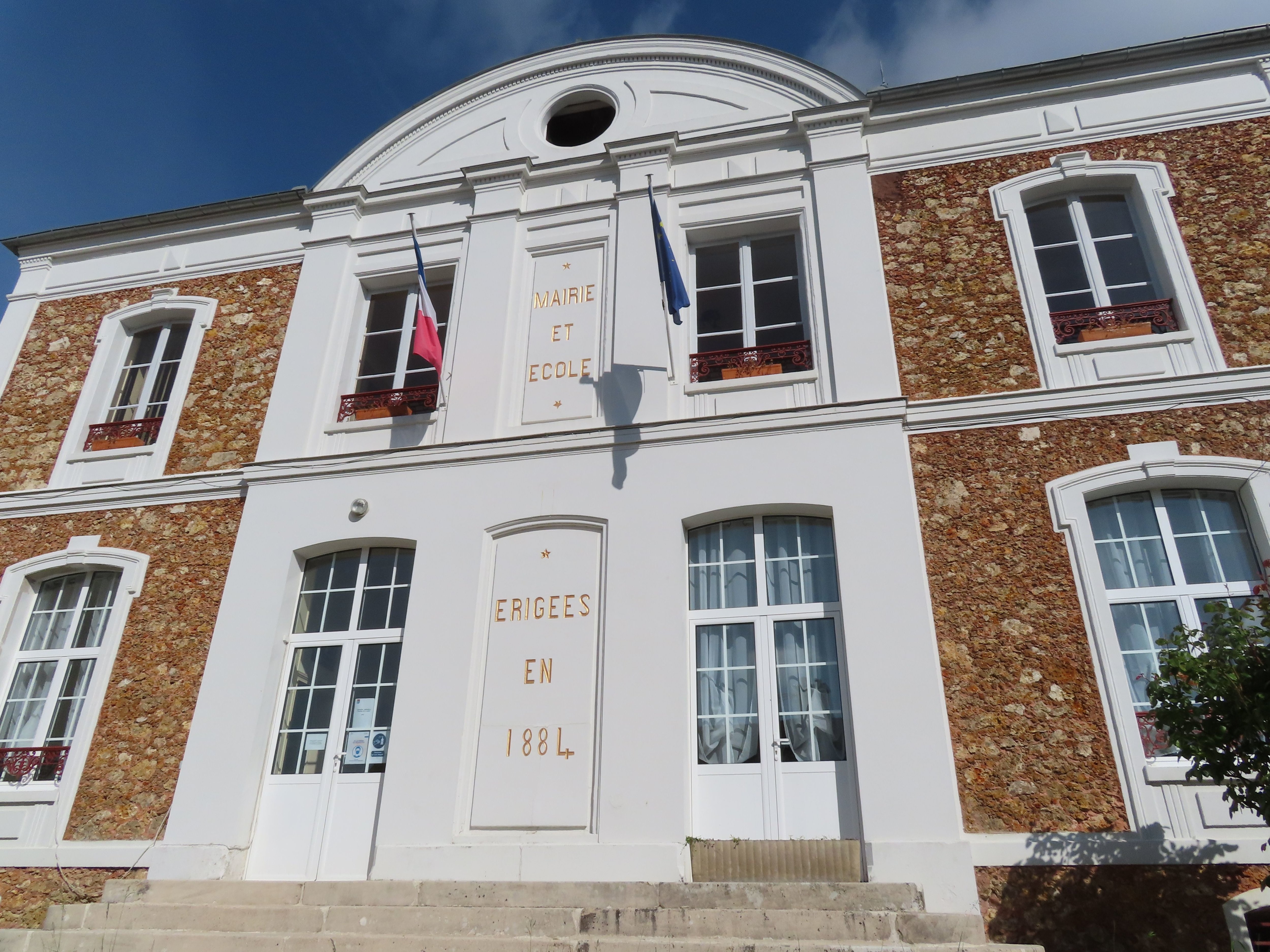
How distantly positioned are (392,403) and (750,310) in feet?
11.0

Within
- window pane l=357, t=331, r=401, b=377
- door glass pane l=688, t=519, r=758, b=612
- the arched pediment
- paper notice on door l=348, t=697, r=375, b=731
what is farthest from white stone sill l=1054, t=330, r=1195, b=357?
paper notice on door l=348, t=697, r=375, b=731

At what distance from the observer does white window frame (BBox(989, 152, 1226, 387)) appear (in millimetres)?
6895

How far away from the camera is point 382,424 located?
8164 millimetres

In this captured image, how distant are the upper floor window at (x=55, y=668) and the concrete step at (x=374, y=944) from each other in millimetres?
1868

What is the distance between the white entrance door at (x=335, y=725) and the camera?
6.69 metres

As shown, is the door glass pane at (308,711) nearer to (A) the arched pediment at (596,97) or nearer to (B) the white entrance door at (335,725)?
(B) the white entrance door at (335,725)

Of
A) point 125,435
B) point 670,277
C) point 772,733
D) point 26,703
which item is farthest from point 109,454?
point 772,733

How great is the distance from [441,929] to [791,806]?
7.72ft

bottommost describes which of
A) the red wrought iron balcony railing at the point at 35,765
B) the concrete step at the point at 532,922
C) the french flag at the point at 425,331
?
the concrete step at the point at 532,922

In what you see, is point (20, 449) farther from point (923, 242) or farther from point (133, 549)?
point (923, 242)

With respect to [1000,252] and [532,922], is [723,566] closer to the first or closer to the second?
[532,922]

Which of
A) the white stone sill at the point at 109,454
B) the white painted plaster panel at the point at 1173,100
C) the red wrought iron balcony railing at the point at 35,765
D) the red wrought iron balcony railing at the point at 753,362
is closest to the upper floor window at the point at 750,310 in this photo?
the red wrought iron balcony railing at the point at 753,362

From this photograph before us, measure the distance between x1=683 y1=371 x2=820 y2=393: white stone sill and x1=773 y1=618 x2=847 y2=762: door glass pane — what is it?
202 cm

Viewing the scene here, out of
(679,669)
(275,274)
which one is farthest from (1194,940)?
(275,274)
